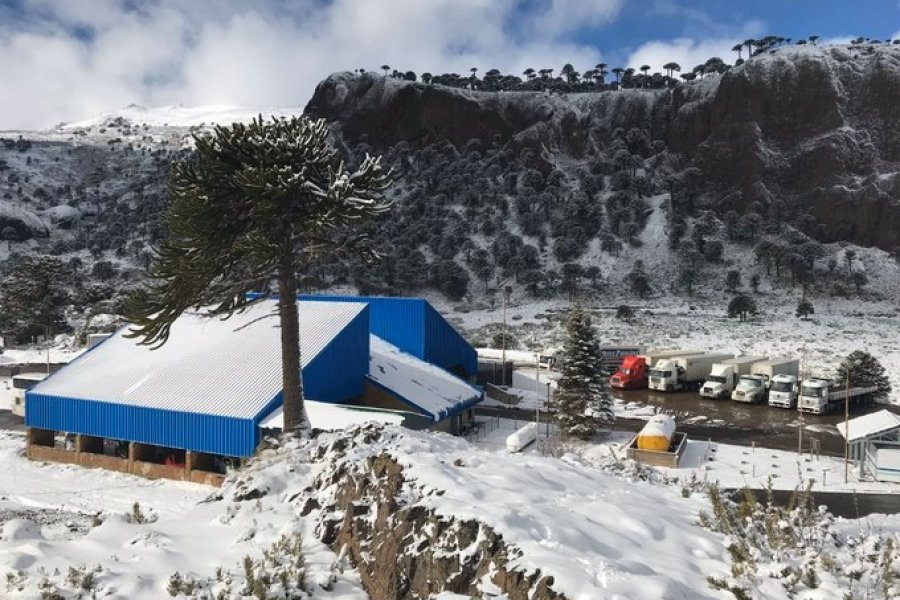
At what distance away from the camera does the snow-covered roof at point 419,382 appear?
29.5 meters

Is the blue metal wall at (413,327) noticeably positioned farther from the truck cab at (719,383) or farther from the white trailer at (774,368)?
the white trailer at (774,368)

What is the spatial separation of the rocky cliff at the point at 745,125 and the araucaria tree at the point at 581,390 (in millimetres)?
80819

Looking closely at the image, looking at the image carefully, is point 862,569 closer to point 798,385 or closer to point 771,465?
point 771,465

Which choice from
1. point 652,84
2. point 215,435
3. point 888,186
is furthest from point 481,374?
point 652,84

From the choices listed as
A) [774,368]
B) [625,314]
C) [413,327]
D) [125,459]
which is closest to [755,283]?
[625,314]

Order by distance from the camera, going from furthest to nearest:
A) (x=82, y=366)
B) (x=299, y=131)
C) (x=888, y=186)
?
(x=888, y=186) < (x=82, y=366) < (x=299, y=131)

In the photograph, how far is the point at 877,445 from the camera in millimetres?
24453

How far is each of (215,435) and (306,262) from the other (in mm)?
8882

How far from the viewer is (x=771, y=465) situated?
2558cm

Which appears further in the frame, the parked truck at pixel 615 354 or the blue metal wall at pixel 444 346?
the parked truck at pixel 615 354

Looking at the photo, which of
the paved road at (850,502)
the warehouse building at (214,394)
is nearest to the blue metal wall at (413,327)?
the warehouse building at (214,394)

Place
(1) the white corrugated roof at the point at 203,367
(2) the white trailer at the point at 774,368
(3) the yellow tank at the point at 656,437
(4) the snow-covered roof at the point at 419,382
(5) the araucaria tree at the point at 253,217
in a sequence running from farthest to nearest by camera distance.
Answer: (2) the white trailer at the point at 774,368 → (4) the snow-covered roof at the point at 419,382 → (3) the yellow tank at the point at 656,437 → (1) the white corrugated roof at the point at 203,367 → (5) the araucaria tree at the point at 253,217

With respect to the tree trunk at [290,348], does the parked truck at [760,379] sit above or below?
below

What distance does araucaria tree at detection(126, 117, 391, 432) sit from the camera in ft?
56.9
